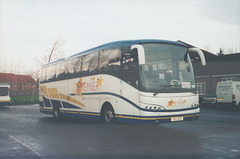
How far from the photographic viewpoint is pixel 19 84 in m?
67.1

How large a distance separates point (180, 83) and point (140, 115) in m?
1.84

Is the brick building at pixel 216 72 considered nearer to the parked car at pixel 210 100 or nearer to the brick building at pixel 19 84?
the parked car at pixel 210 100

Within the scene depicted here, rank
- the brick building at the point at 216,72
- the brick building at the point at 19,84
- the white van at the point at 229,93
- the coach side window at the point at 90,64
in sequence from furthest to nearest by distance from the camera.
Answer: the brick building at the point at 19,84
the brick building at the point at 216,72
the white van at the point at 229,93
the coach side window at the point at 90,64

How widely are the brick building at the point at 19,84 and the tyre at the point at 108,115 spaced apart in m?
47.4

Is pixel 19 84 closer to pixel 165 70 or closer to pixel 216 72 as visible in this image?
pixel 216 72

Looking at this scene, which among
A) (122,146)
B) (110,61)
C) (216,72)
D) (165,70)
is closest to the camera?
(122,146)

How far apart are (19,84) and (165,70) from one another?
60.4 metres

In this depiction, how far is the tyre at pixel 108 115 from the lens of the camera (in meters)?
12.6

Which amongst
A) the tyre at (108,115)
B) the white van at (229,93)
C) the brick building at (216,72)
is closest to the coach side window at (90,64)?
the tyre at (108,115)

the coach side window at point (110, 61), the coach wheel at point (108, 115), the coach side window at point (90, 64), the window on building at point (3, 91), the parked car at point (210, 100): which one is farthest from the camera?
the window on building at point (3, 91)

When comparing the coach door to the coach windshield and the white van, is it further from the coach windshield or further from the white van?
the white van

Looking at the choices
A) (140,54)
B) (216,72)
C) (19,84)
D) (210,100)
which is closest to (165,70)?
(140,54)

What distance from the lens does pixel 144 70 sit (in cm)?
1103

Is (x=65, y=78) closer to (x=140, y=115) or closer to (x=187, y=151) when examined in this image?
(x=140, y=115)
